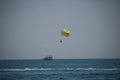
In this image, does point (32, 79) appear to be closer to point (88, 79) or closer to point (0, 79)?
point (0, 79)

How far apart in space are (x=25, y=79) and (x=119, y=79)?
12.2 meters

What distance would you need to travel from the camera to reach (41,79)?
49.1m

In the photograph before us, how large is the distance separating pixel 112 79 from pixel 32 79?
10.4m

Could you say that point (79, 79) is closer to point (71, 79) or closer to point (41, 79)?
point (71, 79)

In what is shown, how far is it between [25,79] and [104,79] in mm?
10256

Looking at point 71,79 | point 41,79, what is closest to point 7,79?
point 41,79

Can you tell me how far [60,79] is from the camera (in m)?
48.8

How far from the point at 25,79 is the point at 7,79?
233cm

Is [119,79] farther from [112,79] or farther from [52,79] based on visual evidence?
[52,79]

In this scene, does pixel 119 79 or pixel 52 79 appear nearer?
pixel 119 79

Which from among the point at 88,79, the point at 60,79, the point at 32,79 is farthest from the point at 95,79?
the point at 32,79

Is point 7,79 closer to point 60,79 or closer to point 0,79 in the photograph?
point 0,79

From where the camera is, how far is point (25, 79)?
160ft

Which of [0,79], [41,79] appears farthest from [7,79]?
[41,79]
